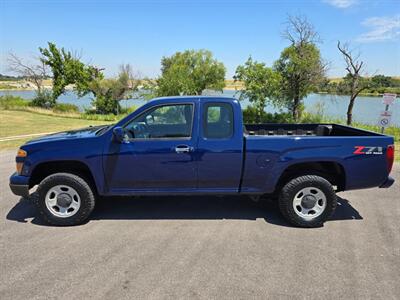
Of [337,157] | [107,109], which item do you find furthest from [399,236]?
[107,109]

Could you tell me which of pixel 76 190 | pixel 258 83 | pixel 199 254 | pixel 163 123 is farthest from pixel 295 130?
pixel 258 83

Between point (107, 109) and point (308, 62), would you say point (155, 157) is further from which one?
point (107, 109)

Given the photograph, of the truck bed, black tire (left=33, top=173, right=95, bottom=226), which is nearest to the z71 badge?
the truck bed

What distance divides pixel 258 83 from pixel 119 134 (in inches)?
636

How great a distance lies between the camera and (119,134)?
3805mm

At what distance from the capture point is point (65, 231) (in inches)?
156

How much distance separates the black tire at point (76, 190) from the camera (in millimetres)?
3998

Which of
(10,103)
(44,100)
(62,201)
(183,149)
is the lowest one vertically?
(62,201)

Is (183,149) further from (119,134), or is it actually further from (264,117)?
(264,117)

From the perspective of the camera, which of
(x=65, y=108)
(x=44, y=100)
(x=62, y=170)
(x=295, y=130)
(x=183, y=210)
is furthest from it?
(x=44, y=100)

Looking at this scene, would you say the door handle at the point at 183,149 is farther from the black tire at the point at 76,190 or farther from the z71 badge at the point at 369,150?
the z71 badge at the point at 369,150

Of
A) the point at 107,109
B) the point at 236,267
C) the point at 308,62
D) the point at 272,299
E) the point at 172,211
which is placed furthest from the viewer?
the point at 107,109

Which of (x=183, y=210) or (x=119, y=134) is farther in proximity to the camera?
(x=183, y=210)

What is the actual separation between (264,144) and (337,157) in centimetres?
105
